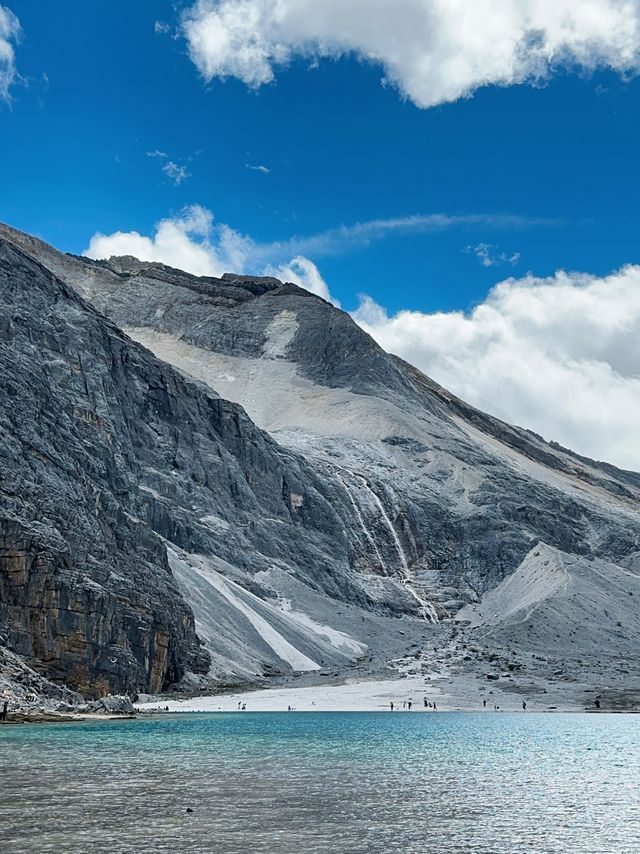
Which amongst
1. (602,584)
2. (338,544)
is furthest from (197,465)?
(602,584)

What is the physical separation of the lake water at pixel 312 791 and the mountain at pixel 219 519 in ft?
63.9

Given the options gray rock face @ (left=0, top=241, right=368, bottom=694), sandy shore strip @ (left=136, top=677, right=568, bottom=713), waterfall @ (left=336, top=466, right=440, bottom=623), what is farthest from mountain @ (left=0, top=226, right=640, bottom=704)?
sandy shore strip @ (left=136, top=677, right=568, bottom=713)

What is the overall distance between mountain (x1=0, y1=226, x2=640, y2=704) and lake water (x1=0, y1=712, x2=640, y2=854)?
1947 centimetres

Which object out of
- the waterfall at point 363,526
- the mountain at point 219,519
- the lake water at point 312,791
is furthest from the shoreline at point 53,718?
the waterfall at point 363,526

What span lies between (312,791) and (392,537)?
12511 cm

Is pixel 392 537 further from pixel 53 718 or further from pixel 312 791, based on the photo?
pixel 312 791

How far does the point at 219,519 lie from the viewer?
418 ft

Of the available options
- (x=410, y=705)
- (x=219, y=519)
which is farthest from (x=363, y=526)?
(x=410, y=705)

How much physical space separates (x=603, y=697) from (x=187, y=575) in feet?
145

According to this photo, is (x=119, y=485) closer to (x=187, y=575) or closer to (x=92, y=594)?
(x=187, y=575)

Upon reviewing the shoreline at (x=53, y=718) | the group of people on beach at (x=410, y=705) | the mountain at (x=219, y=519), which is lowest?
the group of people on beach at (x=410, y=705)

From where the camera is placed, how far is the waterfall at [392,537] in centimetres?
13900

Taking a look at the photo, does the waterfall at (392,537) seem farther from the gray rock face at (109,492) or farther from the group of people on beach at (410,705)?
the group of people on beach at (410,705)

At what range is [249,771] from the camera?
34.5 m
